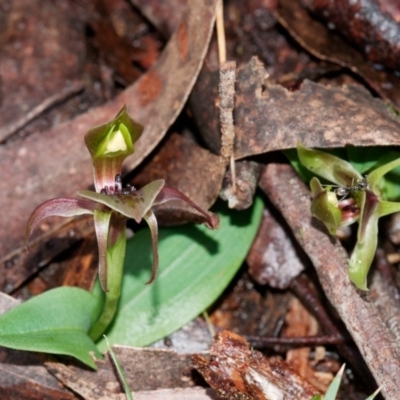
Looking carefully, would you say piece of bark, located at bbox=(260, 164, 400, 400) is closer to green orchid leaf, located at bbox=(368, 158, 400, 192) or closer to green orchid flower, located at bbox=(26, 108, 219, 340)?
green orchid leaf, located at bbox=(368, 158, 400, 192)

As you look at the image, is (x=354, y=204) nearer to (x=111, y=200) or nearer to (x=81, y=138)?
(x=111, y=200)

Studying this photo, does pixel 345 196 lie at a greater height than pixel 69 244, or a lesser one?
greater

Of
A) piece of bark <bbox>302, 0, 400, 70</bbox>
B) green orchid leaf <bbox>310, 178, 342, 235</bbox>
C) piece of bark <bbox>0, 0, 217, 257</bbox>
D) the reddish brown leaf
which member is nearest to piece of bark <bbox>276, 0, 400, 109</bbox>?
piece of bark <bbox>302, 0, 400, 70</bbox>

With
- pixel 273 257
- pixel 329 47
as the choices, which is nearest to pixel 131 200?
pixel 273 257

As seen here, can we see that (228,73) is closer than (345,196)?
Yes

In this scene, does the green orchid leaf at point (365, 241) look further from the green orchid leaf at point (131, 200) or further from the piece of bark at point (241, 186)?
the green orchid leaf at point (131, 200)

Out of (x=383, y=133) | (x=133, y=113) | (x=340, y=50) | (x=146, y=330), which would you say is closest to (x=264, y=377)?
(x=146, y=330)

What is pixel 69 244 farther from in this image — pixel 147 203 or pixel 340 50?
pixel 340 50

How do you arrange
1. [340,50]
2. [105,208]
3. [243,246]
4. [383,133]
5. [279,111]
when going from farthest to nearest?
[340,50] < [243,246] < [279,111] < [383,133] < [105,208]
